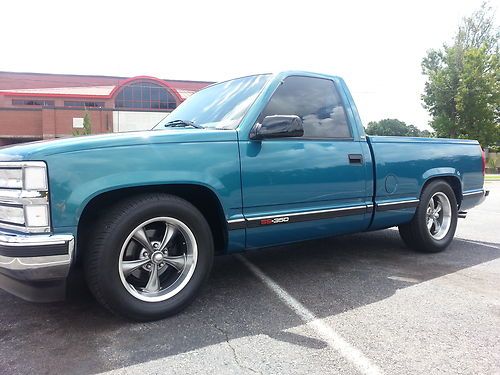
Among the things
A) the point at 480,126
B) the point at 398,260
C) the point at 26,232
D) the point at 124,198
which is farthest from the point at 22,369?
the point at 480,126

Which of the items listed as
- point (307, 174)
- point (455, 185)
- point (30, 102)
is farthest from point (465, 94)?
point (30, 102)

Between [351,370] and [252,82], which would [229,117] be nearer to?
[252,82]

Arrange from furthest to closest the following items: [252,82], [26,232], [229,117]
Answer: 1. [252,82]
2. [229,117]
3. [26,232]

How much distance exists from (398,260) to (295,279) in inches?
58.9

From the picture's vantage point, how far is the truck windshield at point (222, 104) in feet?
12.2

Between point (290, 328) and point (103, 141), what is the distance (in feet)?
6.04

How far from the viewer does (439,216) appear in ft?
17.6

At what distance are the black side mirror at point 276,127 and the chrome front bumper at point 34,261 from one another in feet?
5.25

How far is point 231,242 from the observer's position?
11.1 feet

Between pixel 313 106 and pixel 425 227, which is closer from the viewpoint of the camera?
pixel 313 106

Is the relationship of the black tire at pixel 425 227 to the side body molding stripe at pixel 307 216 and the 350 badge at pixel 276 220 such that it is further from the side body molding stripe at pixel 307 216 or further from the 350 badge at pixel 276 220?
the 350 badge at pixel 276 220

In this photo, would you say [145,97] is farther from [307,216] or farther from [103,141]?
[103,141]

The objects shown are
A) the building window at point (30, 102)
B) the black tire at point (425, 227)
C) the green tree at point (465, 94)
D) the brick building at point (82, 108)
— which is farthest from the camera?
the building window at point (30, 102)

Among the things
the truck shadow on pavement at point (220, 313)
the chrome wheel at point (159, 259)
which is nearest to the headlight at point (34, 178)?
the chrome wheel at point (159, 259)
